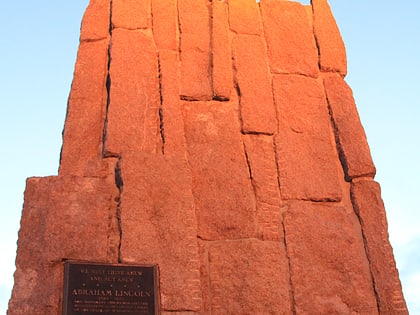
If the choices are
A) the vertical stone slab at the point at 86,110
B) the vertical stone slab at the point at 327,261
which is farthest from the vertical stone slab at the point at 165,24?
the vertical stone slab at the point at 327,261

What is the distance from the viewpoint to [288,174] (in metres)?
5.13

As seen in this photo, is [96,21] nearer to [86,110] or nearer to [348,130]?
[86,110]

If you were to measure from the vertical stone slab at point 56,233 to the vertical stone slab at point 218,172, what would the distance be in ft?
2.50

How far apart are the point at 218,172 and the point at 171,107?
2.46 ft

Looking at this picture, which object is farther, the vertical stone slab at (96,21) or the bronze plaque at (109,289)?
the vertical stone slab at (96,21)

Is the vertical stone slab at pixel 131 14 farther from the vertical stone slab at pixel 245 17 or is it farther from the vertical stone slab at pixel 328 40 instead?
the vertical stone slab at pixel 328 40

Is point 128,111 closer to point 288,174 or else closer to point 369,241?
point 288,174

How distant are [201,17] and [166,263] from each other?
2768 millimetres

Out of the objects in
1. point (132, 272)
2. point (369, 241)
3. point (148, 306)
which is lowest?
point (148, 306)

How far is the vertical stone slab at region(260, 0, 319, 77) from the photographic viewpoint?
5.88m

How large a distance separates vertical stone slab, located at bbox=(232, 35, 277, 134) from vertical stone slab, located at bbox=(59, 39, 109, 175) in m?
1.30

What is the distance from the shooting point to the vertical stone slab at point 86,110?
16.1ft

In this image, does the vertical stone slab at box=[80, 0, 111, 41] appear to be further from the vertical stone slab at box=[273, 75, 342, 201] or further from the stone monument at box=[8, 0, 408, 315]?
the vertical stone slab at box=[273, 75, 342, 201]

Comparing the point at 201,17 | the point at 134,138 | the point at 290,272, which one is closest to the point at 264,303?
the point at 290,272
